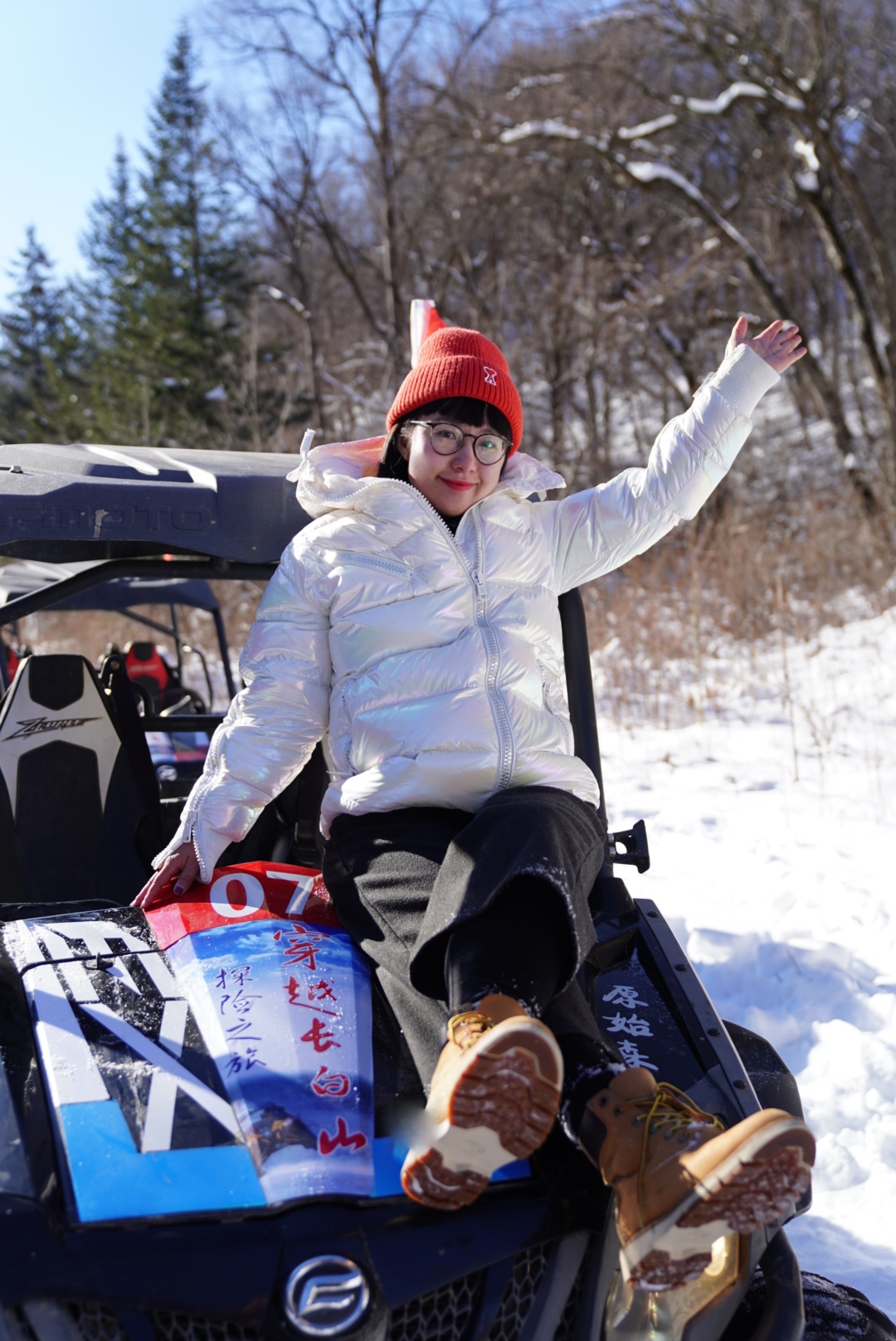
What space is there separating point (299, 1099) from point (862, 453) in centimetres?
1521

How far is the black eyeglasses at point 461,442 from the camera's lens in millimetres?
2354

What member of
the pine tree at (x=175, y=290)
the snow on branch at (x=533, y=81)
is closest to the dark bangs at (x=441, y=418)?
the snow on branch at (x=533, y=81)

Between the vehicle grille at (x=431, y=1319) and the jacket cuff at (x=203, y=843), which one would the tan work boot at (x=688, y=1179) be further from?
the jacket cuff at (x=203, y=843)

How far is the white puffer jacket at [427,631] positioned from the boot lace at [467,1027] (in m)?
0.57

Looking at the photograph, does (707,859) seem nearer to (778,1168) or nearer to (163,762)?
(163,762)

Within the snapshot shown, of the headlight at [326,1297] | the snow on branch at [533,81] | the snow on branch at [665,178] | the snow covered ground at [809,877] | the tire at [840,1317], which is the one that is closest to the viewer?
the headlight at [326,1297]

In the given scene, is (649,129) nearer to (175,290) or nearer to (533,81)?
(533,81)

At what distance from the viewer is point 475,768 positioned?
79.1 inches

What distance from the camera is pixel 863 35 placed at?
1223cm

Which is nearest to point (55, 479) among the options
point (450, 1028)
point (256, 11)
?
point (450, 1028)

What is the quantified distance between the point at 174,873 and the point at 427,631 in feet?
2.37

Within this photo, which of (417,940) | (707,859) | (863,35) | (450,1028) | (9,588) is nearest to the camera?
(450,1028)

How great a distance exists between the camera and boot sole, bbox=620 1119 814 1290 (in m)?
1.32

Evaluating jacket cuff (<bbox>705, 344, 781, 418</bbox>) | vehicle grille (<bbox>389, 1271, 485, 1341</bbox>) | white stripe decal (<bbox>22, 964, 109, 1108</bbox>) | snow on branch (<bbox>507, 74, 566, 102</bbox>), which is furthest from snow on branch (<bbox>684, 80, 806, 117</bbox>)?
vehicle grille (<bbox>389, 1271, 485, 1341</bbox>)
